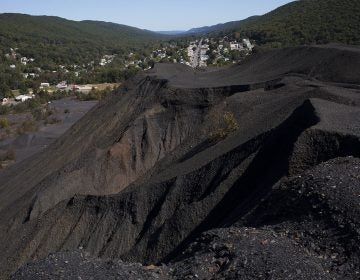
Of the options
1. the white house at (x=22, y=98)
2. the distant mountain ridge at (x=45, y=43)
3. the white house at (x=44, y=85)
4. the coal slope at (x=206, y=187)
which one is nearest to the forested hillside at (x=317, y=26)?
the coal slope at (x=206, y=187)

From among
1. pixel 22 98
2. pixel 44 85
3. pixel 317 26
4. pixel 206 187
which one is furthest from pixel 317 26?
pixel 206 187

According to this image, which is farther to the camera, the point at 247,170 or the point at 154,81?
the point at 154,81

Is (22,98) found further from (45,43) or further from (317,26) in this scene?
(45,43)

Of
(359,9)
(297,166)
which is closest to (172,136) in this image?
(297,166)

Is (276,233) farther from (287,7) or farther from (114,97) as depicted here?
(287,7)

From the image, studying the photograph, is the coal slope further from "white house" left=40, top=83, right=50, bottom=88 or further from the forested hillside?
"white house" left=40, top=83, right=50, bottom=88

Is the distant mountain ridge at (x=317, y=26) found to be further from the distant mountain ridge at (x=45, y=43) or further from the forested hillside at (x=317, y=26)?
the distant mountain ridge at (x=45, y=43)

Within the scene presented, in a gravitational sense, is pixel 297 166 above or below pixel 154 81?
above

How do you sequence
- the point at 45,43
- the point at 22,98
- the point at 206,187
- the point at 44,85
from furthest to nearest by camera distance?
the point at 45,43 < the point at 44,85 < the point at 22,98 < the point at 206,187
